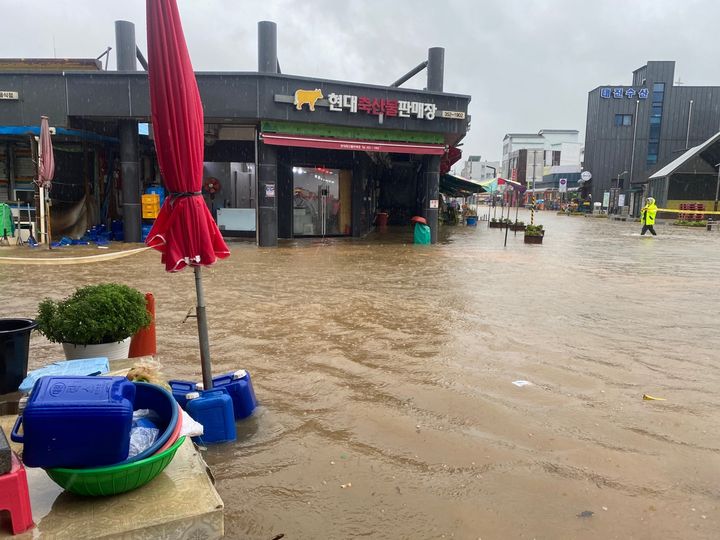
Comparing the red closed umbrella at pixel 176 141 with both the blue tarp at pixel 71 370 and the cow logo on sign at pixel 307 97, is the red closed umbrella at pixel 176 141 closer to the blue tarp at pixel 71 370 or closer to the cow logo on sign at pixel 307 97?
the blue tarp at pixel 71 370

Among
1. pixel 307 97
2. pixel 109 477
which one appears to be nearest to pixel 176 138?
pixel 109 477

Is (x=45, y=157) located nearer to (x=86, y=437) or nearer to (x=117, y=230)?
(x=117, y=230)

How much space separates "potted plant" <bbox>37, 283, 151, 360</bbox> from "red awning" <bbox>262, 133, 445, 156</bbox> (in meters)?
12.6

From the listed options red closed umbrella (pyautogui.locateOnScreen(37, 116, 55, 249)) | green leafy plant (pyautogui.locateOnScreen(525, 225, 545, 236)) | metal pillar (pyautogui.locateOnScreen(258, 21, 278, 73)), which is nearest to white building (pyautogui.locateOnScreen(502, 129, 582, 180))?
green leafy plant (pyautogui.locateOnScreen(525, 225, 545, 236))

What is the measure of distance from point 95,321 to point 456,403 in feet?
10.5

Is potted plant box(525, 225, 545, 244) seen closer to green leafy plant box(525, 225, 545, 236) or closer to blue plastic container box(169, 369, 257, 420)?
green leafy plant box(525, 225, 545, 236)

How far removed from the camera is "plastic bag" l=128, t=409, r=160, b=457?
264 centimetres

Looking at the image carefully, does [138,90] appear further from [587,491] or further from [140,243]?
[587,491]

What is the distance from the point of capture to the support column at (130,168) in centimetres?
1691

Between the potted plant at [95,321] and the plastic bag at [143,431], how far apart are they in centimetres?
171

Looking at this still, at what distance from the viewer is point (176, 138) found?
365 cm

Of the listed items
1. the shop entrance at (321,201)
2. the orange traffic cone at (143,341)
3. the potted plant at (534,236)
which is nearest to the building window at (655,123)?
the potted plant at (534,236)

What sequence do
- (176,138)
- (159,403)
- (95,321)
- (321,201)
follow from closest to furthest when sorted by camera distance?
(159,403) < (176,138) < (95,321) < (321,201)

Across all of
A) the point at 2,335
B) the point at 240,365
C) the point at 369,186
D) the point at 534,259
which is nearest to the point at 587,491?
the point at 240,365
